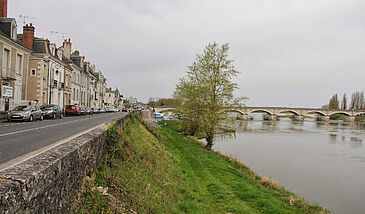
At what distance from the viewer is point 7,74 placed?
20.2 meters

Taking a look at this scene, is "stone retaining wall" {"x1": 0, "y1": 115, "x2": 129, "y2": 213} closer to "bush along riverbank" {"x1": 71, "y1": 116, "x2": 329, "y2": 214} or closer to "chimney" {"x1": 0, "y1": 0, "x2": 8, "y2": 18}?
"bush along riverbank" {"x1": 71, "y1": 116, "x2": 329, "y2": 214}

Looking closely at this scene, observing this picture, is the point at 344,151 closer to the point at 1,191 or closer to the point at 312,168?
the point at 312,168

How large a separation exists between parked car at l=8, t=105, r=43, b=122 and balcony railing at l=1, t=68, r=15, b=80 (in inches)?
189

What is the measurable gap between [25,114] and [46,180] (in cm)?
1637

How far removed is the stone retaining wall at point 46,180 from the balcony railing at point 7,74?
2048cm

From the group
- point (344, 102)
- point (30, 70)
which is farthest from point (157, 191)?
point (344, 102)

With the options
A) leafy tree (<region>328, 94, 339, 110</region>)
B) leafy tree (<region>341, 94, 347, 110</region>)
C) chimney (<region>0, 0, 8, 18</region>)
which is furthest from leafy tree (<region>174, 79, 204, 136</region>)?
leafy tree (<region>341, 94, 347, 110</region>)

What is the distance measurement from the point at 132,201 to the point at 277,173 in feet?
43.8

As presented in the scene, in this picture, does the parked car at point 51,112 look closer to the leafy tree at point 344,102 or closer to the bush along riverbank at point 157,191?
the bush along riverbank at point 157,191

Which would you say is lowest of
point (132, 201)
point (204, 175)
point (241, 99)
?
point (204, 175)

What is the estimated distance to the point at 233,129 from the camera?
61.9 feet

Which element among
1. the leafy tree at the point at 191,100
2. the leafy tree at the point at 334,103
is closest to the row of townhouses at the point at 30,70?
the leafy tree at the point at 191,100

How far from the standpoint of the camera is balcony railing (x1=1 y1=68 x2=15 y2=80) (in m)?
19.8

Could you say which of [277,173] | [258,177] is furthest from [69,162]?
[277,173]
